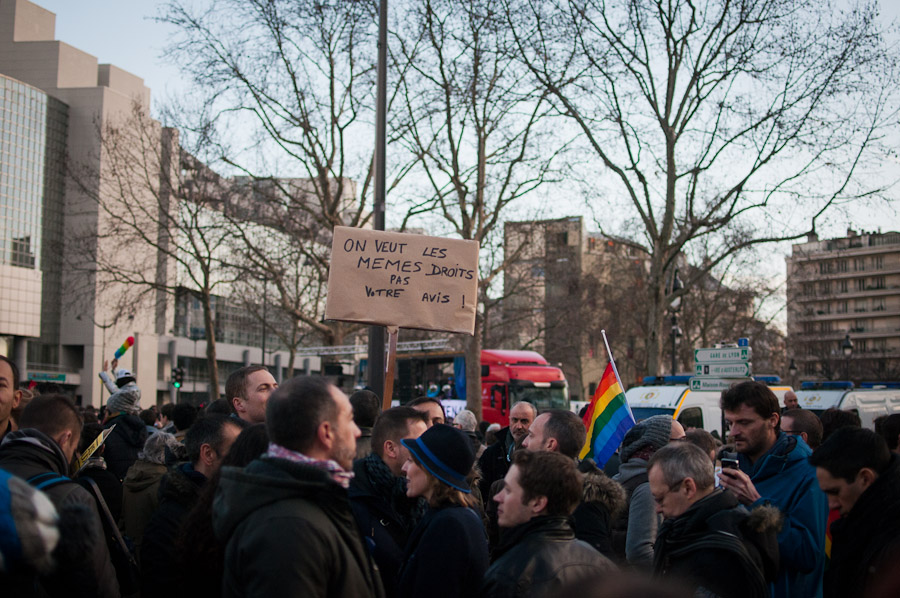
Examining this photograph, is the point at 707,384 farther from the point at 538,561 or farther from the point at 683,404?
the point at 538,561

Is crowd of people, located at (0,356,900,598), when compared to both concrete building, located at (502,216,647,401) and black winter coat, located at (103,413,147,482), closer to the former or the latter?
black winter coat, located at (103,413,147,482)

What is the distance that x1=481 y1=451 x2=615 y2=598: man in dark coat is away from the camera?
9.67ft

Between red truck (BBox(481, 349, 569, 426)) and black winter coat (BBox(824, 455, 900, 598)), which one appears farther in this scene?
red truck (BBox(481, 349, 569, 426))

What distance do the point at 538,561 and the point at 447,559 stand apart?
0.49 metres

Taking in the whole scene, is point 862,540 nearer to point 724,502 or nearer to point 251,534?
point 724,502

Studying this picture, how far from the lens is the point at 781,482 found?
4219 mm

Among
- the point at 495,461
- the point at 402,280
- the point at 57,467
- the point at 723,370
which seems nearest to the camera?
the point at 57,467

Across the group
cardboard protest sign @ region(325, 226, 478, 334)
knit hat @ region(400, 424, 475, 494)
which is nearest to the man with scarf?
knit hat @ region(400, 424, 475, 494)

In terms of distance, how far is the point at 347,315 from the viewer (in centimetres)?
701

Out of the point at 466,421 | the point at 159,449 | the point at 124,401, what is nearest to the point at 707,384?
the point at 466,421

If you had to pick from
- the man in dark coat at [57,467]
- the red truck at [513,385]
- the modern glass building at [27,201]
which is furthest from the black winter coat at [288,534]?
the modern glass building at [27,201]

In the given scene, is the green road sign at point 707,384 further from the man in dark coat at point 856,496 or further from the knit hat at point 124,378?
the man in dark coat at point 856,496

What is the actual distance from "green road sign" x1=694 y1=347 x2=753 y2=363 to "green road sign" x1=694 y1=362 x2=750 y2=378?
0.08 m

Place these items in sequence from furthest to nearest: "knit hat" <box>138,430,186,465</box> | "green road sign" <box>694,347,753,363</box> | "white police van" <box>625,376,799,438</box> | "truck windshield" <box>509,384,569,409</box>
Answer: "truck windshield" <box>509,384,569,409</box>, "white police van" <box>625,376,799,438</box>, "green road sign" <box>694,347,753,363</box>, "knit hat" <box>138,430,186,465</box>
